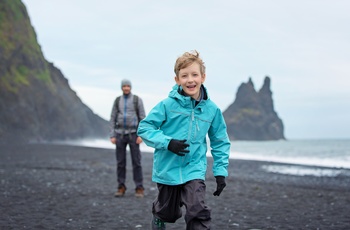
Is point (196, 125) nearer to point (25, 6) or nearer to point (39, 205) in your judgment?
point (39, 205)

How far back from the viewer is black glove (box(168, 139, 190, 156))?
13.1 feet

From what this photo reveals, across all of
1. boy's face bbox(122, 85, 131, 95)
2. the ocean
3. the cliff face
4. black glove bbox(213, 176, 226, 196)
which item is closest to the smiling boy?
black glove bbox(213, 176, 226, 196)

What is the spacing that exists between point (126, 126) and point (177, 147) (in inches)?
228

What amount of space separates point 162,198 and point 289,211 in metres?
4.60

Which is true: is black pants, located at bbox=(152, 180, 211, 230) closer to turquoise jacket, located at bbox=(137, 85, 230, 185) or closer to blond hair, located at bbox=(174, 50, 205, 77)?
turquoise jacket, located at bbox=(137, 85, 230, 185)

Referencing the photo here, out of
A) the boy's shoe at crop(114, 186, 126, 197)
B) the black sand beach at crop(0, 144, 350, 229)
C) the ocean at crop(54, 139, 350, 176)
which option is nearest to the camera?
the black sand beach at crop(0, 144, 350, 229)

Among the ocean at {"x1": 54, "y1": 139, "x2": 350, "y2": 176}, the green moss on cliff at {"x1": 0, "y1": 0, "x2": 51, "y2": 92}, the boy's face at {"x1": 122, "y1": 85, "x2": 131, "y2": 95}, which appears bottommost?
the ocean at {"x1": 54, "y1": 139, "x2": 350, "y2": 176}

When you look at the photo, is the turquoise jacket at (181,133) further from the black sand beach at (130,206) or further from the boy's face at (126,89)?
the boy's face at (126,89)

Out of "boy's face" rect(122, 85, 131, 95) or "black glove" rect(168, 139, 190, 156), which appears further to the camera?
"boy's face" rect(122, 85, 131, 95)

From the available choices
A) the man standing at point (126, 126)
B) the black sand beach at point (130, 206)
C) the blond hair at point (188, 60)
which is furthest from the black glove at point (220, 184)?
the man standing at point (126, 126)

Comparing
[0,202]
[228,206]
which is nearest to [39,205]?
[0,202]

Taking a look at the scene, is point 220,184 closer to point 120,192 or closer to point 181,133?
point 181,133

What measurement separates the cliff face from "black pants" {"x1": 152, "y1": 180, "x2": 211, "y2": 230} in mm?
51607

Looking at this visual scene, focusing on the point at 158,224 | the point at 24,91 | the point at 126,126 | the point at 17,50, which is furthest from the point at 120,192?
the point at 17,50
